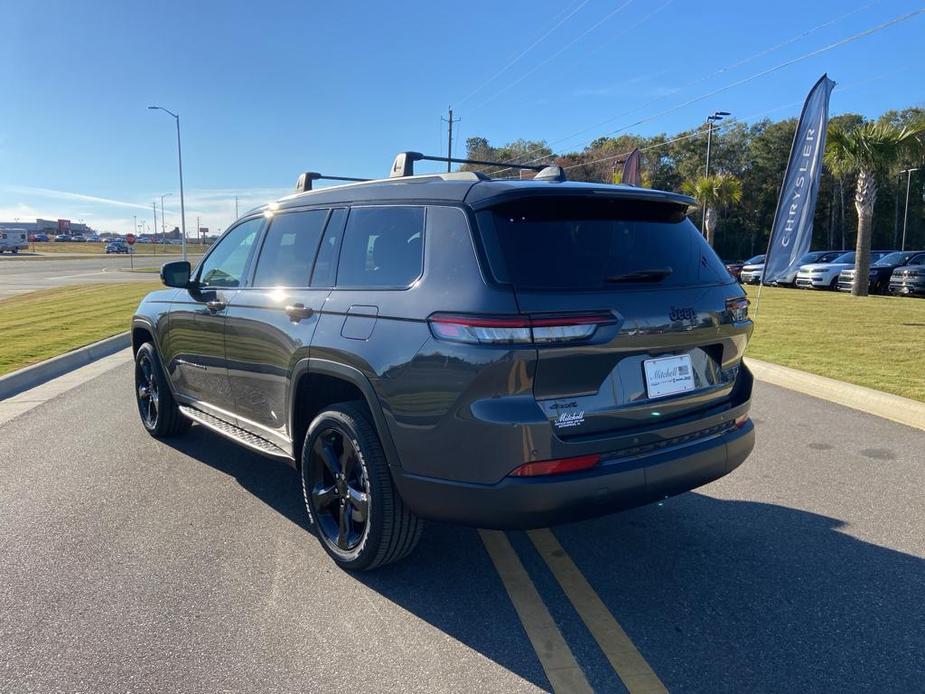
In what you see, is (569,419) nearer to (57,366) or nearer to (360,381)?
(360,381)

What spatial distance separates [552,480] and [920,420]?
5.16 m

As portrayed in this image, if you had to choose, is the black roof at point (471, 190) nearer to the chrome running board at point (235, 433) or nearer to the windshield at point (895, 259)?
the chrome running board at point (235, 433)

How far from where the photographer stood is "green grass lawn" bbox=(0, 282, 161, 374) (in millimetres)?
10441

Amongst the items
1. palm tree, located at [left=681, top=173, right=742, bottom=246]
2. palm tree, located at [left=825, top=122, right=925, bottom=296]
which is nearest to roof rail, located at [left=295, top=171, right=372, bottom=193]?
palm tree, located at [left=825, top=122, right=925, bottom=296]

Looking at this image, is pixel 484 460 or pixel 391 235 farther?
pixel 391 235

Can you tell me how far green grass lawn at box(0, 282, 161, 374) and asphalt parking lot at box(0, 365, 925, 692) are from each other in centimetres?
597

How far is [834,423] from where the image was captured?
647cm

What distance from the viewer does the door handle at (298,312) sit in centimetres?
370

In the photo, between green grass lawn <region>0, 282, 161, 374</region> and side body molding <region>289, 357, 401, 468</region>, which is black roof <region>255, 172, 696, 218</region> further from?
green grass lawn <region>0, 282, 161, 374</region>

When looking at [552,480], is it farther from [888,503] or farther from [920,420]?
[920,420]

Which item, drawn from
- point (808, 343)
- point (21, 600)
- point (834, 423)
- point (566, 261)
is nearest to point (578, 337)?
point (566, 261)

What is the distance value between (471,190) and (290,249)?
1.55 m

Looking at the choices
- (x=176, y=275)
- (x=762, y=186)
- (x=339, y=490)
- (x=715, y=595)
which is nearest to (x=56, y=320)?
(x=176, y=275)

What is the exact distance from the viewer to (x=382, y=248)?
3506mm
